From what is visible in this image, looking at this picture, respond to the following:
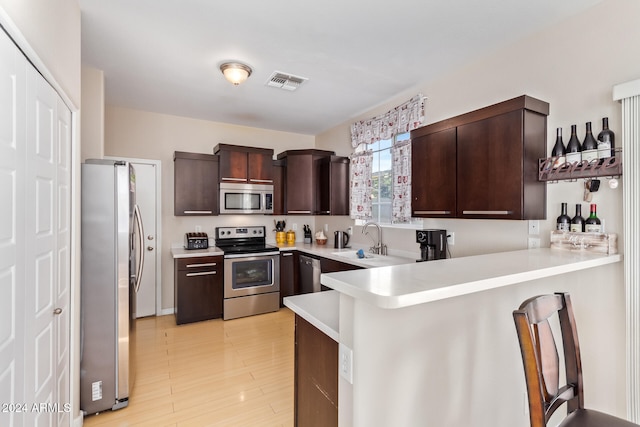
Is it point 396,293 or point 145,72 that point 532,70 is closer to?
point 396,293

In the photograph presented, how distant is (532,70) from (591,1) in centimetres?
46

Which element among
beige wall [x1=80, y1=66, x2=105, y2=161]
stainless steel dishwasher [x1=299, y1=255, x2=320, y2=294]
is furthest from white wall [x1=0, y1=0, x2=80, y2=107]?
stainless steel dishwasher [x1=299, y1=255, x2=320, y2=294]

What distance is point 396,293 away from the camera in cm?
96

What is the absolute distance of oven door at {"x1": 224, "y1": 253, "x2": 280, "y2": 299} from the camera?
406 centimetres

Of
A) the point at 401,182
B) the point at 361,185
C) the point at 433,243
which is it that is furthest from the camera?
the point at 361,185

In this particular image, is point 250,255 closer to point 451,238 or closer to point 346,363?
point 451,238

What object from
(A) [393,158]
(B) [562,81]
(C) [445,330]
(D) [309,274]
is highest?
(B) [562,81]

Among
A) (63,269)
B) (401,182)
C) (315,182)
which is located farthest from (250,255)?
(63,269)

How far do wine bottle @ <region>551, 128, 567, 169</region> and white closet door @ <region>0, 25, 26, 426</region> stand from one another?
9.25ft

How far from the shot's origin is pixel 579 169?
1.84 meters

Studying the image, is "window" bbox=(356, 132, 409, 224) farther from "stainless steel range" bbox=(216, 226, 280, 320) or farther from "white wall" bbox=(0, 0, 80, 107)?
"white wall" bbox=(0, 0, 80, 107)

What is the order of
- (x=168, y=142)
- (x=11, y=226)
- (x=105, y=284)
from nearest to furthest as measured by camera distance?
(x=11, y=226)
(x=105, y=284)
(x=168, y=142)

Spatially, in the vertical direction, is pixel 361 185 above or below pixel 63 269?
above

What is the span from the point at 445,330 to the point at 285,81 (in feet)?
9.05
